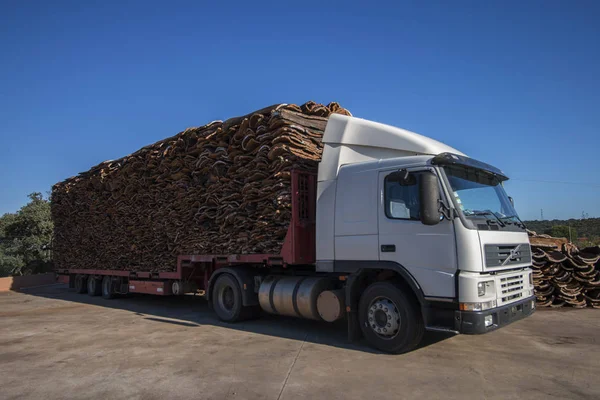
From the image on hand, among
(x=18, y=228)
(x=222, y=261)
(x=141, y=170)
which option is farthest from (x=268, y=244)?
(x=18, y=228)

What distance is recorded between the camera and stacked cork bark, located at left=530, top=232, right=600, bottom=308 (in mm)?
10555

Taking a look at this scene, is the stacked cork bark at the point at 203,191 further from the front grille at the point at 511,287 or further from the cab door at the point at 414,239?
the front grille at the point at 511,287

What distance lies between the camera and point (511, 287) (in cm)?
610

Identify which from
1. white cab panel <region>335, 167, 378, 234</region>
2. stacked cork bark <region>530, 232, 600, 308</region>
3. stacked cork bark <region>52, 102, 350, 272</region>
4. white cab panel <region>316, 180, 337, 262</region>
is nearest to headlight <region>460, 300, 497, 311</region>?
white cab panel <region>335, 167, 378, 234</region>

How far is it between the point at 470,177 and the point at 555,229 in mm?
33526

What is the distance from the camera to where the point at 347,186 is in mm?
6941

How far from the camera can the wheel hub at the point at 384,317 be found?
6.09 metres

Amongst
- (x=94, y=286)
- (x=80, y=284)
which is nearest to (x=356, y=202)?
(x=94, y=286)

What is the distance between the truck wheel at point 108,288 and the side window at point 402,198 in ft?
34.9

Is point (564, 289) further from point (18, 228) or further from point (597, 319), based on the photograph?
point (18, 228)

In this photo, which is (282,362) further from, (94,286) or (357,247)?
(94,286)

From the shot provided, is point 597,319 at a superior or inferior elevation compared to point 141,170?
inferior

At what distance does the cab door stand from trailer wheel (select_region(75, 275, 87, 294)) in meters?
13.1

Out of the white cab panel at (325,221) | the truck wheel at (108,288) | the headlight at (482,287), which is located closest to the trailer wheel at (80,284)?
the truck wheel at (108,288)
